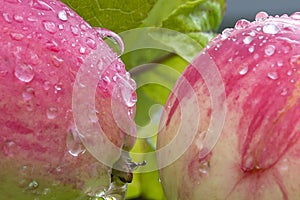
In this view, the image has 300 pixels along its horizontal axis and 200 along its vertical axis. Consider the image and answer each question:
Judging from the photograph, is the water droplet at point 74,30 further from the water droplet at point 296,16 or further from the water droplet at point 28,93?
the water droplet at point 296,16

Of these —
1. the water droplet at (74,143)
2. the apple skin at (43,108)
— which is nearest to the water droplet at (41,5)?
the apple skin at (43,108)

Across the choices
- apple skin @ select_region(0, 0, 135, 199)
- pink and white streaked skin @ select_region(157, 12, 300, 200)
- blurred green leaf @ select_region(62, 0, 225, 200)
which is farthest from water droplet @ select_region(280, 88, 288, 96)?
blurred green leaf @ select_region(62, 0, 225, 200)

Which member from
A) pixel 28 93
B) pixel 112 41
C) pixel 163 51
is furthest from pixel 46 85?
pixel 163 51

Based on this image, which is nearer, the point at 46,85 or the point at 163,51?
the point at 46,85

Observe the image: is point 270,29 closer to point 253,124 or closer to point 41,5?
point 253,124

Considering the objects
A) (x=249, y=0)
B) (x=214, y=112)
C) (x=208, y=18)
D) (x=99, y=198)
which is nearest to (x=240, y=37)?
(x=214, y=112)

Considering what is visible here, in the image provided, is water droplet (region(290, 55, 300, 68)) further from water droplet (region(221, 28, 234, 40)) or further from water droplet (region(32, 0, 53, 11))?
water droplet (region(32, 0, 53, 11))
